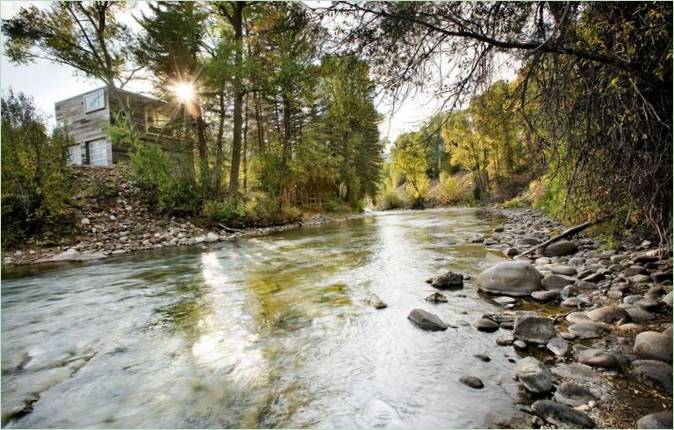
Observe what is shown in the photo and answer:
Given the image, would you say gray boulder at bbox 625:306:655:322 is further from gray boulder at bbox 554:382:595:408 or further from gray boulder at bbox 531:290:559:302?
gray boulder at bbox 554:382:595:408

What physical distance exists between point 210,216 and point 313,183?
47.8 ft

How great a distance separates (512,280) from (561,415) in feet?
8.98

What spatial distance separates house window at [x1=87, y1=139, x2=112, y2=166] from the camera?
20062 millimetres

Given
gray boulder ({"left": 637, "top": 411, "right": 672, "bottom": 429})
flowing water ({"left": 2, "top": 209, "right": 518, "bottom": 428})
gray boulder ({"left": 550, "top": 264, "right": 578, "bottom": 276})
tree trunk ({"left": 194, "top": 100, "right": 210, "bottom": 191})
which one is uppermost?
tree trunk ({"left": 194, "top": 100, "right": 210, "bottom": 191})

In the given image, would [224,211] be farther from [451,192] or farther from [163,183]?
[451,192]

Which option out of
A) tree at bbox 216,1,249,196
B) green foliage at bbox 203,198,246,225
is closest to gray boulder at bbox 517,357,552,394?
tree at bbox 216,1,249,196

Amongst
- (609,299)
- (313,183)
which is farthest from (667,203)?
(313,183)

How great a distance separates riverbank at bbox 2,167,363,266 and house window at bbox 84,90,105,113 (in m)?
7.26

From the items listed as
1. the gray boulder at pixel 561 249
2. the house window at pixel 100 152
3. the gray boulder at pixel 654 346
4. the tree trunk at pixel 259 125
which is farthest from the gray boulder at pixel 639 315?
the house window at pixel 100 152

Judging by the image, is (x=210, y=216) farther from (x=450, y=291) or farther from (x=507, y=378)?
(x=507, y=378)

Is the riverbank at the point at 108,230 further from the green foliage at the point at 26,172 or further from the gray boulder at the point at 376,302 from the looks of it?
the gray boulder at the point at 376,302

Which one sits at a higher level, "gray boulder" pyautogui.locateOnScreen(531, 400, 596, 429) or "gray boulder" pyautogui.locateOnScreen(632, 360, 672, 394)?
"gray boulder" pyautogui.locateOnScreen(632, 360, 672, 394)

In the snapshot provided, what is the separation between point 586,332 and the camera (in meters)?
2.97

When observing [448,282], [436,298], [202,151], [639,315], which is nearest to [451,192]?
[202,151]
